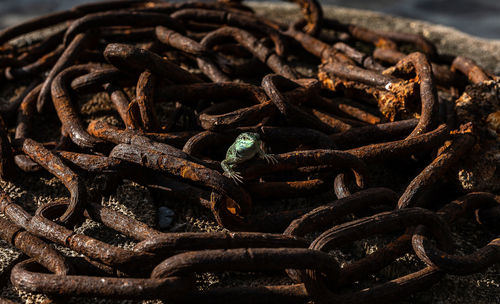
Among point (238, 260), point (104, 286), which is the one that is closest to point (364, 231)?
point (238, 260)

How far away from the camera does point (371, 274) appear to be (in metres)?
1.67

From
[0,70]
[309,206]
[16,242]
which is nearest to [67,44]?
[0,70]

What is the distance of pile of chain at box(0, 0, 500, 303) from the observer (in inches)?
57.8

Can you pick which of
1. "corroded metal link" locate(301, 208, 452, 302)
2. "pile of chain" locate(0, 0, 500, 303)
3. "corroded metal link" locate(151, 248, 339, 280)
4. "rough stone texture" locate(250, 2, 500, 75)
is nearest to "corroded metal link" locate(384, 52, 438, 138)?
"pile of chain" locate(0, 0, 500, 303)

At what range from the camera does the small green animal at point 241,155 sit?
1715 mm

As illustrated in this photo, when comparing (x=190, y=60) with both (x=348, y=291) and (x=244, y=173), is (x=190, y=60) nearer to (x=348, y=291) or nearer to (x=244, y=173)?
(x=244, y=173)

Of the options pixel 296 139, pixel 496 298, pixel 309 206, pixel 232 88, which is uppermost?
pixel 232 88

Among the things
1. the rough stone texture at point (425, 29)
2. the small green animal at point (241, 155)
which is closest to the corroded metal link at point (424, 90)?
the small green animal at point (241, 155)

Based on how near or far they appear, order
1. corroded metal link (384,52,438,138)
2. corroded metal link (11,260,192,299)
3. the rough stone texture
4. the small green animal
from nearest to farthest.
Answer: corroded metal link (11,260,192,299), the small green animal, corroded metal link (384,52,438,138), the rough stone texture

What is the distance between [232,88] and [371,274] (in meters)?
0.93

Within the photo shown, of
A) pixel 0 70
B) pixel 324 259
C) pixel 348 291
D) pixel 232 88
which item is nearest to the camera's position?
pixel 324 259

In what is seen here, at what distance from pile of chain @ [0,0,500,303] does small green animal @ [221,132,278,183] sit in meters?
0.03

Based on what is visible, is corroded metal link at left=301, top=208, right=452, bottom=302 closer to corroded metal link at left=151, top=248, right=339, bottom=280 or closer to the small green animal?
corroded metal link at left=151, top=248, right=339, bottom=280

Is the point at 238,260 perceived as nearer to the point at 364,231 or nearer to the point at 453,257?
the point at 364,231
